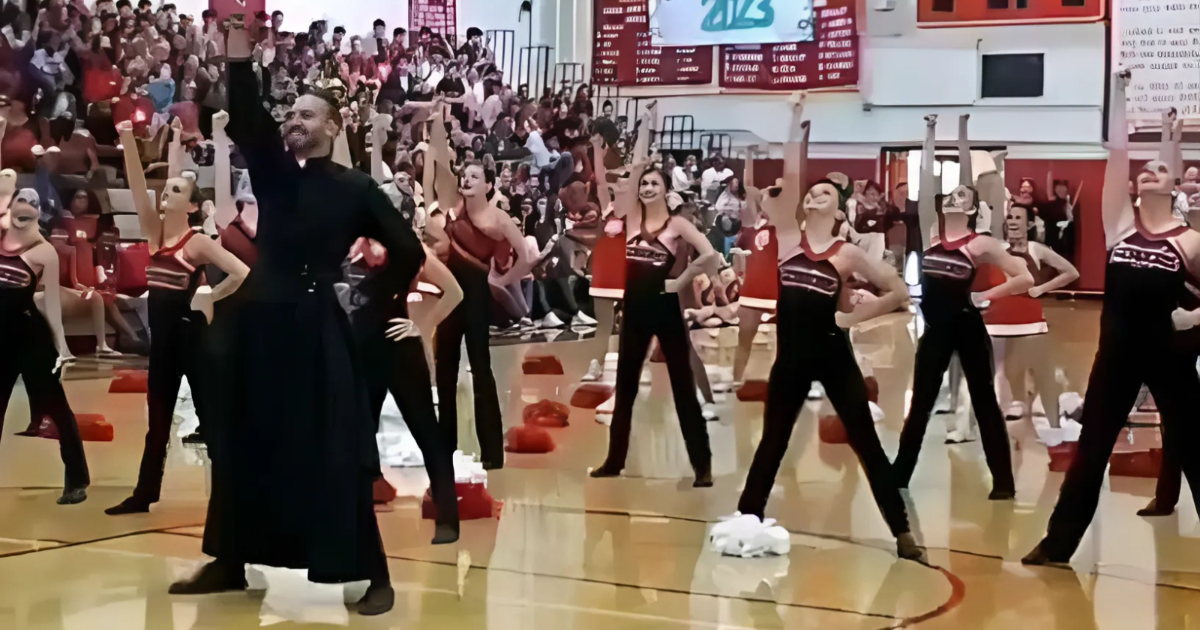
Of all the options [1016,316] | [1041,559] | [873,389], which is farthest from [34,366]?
[873,389]

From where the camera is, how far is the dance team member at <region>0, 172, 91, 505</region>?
5695 mm

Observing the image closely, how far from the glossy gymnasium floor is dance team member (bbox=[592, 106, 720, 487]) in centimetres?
56

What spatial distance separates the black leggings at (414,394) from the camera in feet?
17.0

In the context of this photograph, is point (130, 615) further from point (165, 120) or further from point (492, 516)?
point (165, 120)

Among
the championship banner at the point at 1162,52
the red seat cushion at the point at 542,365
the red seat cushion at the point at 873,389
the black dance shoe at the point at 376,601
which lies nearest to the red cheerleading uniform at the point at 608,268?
the red seat cushion at the point at 873,389

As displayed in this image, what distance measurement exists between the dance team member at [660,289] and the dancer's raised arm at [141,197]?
2.25m

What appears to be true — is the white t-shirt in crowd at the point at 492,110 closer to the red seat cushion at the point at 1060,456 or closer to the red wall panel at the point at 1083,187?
the red wall panel at the point at 1083,187

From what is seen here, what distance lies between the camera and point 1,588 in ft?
15.7

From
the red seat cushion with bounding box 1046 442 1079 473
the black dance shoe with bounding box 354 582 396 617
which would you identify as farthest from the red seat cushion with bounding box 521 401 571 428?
the black dance shoe with bounding box 354 582 396 617

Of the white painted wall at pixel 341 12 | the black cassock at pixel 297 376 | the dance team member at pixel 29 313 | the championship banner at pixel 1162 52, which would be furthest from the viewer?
the white painted wall at pixel 341 12

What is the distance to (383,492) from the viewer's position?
618cm

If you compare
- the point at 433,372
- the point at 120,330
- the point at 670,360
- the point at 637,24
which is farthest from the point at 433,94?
the point at 120,330

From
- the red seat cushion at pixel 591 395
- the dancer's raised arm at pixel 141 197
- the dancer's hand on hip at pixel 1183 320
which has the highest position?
the dancer's raised arm at pixel 141 197

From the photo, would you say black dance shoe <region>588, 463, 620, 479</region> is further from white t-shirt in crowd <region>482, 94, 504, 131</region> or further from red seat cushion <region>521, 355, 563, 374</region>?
red seat cushion <region>521, 355, 563, 374</region>
